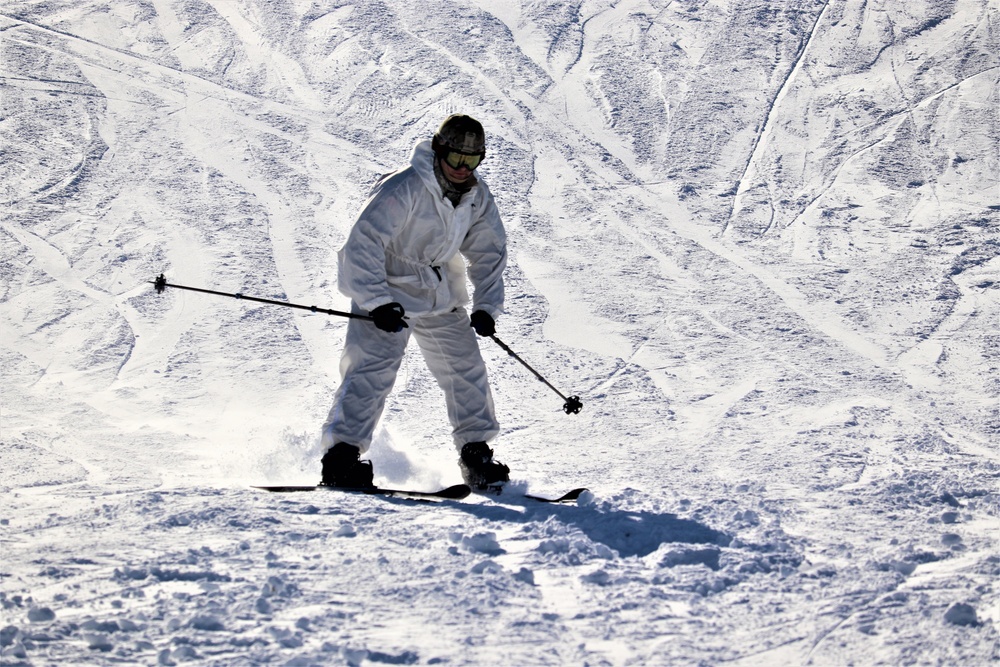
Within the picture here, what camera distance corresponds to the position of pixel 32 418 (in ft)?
20.7

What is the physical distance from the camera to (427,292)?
17.1 ft

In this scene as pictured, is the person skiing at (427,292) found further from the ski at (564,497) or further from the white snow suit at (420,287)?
the ski at (564,497)

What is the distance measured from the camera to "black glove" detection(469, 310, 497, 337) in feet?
17.2

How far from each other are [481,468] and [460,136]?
4.69 ft

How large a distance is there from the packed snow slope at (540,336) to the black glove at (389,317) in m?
0.73

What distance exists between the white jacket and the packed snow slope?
35.0 inches

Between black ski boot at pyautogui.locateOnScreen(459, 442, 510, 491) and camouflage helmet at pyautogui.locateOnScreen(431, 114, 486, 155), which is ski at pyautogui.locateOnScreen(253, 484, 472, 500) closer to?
black ski boot at pyautogui.locateOnScreen(459, 442, 510, 491)

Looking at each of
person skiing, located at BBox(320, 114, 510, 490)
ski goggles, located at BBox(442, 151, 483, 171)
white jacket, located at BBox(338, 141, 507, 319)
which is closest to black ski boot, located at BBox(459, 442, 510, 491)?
person skiing, located at BBox(320, 114, 510, 490)

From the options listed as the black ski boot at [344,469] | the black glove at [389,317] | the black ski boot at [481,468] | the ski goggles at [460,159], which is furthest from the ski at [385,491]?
the ski goggles at [460,159]

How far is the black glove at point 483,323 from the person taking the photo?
17.2ft

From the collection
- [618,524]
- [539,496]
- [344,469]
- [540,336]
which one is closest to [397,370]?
[344,469]

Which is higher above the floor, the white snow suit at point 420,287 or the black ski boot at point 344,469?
the white snow suit at point 420,287

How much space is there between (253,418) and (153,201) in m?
3.37

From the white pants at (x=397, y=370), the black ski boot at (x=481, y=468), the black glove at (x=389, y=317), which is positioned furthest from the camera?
the black ski boot at (x=481, y=468)
